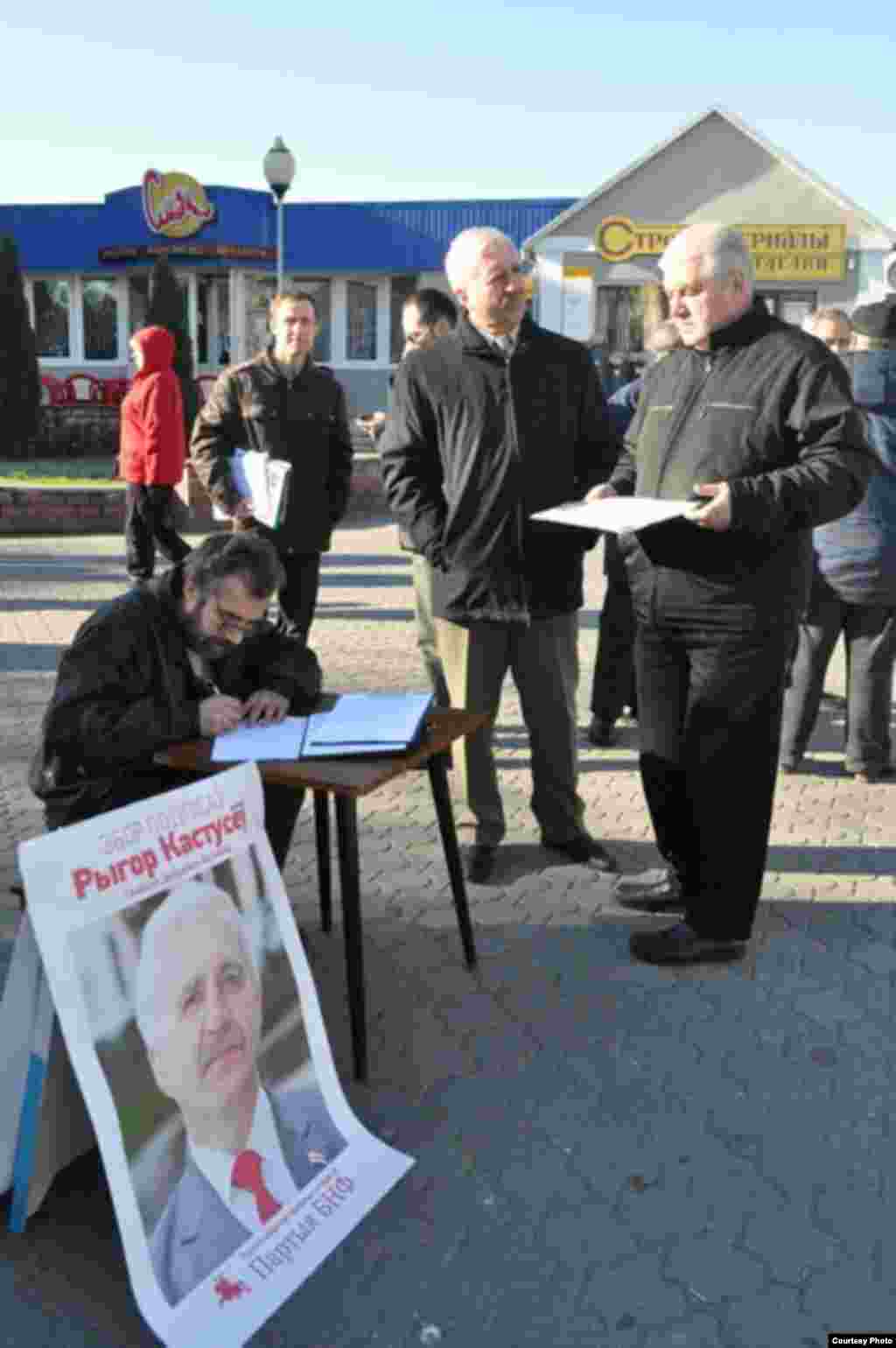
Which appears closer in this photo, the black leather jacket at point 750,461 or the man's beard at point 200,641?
the man's beard at point 200,641

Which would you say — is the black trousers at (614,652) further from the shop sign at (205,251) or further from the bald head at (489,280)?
the shop sign at (205,251)

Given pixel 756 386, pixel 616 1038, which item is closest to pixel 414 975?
pixel 616 1038

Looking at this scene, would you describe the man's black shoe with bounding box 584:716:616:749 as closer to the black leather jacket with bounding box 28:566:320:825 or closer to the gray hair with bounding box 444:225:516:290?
the gray hair with bounding box 444:225:516:290

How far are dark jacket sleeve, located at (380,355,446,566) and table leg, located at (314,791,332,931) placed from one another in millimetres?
1041

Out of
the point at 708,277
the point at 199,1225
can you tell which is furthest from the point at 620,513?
the point at 199,1225

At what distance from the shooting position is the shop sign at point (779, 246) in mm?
26406

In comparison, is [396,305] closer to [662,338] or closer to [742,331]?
[662,338]

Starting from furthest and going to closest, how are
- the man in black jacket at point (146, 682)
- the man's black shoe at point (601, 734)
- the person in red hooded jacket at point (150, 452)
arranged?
the person in red hooded jacket at point (150, 452) < the man's black shoe at point (601, 734) < the man in black jacket at point (146, 682)

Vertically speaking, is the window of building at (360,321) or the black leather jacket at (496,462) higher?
the window of building at (360,321)

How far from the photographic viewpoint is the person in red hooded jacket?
9852mm

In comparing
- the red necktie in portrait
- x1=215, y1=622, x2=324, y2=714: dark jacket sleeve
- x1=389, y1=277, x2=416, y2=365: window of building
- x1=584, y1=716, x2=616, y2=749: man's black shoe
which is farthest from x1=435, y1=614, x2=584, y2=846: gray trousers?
x1=389, y1=277, x2=416, y2=365: window of building

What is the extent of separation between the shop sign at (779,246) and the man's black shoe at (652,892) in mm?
23548

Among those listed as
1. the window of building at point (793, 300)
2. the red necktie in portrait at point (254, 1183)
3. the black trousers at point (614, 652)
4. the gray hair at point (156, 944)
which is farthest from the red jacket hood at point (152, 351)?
the window of building at point (793, 300)

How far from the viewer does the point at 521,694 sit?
495 cm
